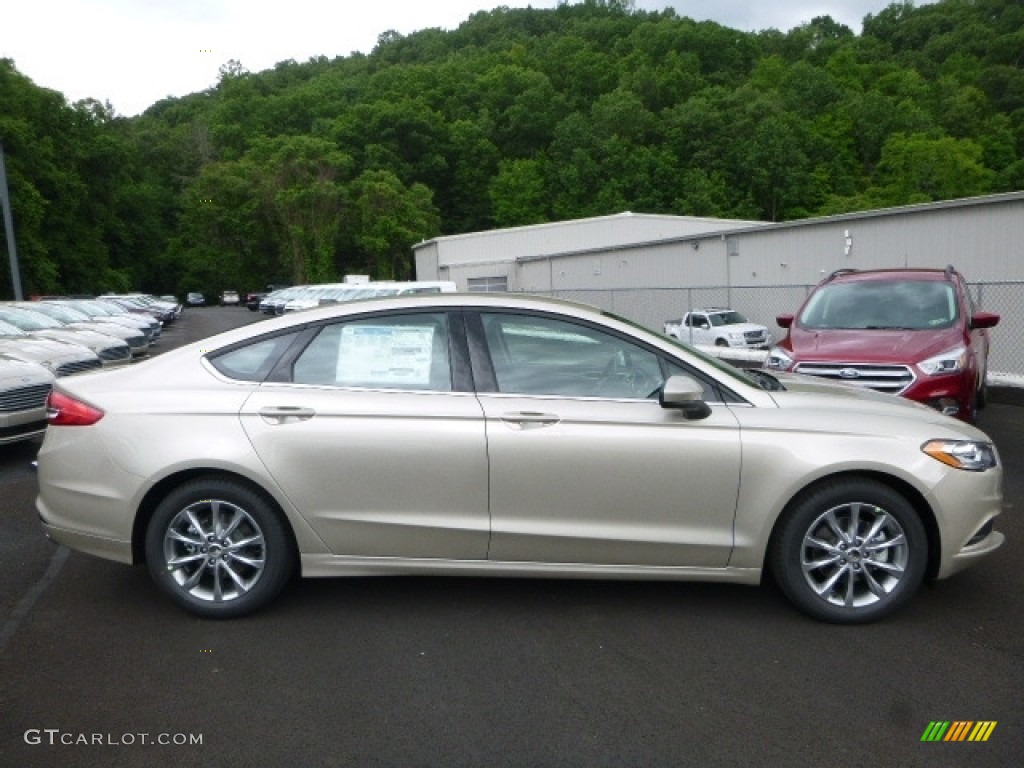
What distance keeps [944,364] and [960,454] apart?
415cm

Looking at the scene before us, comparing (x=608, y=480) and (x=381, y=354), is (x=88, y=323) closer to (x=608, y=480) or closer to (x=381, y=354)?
(x=381, y=354)

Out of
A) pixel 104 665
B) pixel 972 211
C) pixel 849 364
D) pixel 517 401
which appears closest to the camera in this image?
pixel 104 665

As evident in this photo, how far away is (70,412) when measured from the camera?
4965mm

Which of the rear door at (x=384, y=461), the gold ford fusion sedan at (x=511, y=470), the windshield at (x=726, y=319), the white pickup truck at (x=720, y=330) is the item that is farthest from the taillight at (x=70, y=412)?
the windshield at (x=726, y=319)

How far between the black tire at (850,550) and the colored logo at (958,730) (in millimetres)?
971

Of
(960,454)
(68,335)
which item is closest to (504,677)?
(960,454)

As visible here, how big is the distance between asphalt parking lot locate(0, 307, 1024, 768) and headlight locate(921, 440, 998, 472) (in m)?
0.76

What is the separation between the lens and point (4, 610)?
5086mm

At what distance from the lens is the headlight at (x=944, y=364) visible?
8.40 meters

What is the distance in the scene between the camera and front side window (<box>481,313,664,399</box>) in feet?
15.7

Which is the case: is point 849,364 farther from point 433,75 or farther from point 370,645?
point 433,75

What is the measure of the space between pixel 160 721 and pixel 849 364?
6.68 m

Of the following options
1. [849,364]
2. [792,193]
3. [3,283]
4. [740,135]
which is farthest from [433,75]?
[849,364]

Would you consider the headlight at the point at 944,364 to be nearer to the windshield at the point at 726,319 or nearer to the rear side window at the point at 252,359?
the rear side window at the point at 252,359
